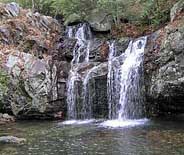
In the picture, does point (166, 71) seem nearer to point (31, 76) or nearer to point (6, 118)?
point (31, 76)

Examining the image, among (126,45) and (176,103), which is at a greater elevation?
(126,45)

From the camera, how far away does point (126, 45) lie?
63.1 feet

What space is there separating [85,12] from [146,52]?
19.7ft

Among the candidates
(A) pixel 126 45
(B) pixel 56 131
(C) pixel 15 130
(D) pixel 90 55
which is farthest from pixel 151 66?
(C) pixel 15 130

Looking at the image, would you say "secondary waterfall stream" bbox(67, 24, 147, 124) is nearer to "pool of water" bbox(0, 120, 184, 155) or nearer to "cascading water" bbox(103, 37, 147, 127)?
"cascading water" bbox(103, 37, 147, 127)

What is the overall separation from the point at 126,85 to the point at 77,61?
334 cm

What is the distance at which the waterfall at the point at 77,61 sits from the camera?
18.2 meters

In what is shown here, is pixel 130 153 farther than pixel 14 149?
No

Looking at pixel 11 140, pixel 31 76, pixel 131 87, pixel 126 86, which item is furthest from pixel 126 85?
pixel 11 140

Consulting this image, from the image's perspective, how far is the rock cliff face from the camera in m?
16.0

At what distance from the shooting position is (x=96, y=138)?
1287 centimetres

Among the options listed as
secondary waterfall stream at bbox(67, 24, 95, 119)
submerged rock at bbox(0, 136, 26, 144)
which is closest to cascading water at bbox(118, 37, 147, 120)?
secondary waterfall stream at bbox(67, 24, 95, 119)

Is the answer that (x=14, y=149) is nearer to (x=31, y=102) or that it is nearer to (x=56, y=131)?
(x=56, y=131)

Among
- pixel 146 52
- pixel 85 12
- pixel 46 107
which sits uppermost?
pixel 85 12
